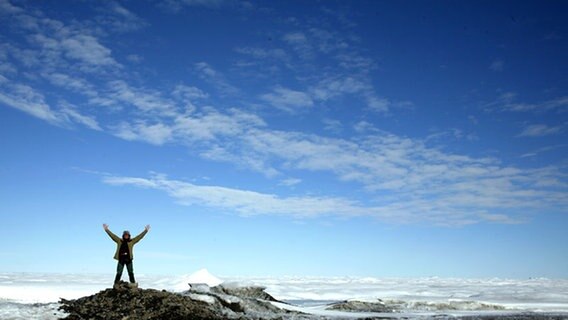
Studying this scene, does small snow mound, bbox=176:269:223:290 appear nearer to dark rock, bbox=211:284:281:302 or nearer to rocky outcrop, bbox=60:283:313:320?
dark rock, bbox=211:284:281:302

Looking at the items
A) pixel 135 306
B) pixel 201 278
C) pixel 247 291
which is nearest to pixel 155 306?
pixel 135 306

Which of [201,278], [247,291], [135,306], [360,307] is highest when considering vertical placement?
[201,278]

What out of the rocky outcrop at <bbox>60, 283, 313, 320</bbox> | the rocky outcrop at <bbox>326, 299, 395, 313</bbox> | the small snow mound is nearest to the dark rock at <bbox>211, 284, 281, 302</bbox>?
the rocky outcrop at <bbox>326, 299, 395, 313</bbox>

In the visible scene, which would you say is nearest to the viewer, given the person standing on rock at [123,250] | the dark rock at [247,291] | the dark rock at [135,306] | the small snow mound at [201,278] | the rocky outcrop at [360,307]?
the dark rock at [135,306]

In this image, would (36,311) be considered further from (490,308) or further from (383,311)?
(490,308)

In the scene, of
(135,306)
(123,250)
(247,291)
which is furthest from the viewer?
(247,291)

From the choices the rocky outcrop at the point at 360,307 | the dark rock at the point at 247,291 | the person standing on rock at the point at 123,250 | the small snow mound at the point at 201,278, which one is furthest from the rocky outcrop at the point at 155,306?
the small snow mound at the point at 201,278

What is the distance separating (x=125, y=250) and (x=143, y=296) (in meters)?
2.30

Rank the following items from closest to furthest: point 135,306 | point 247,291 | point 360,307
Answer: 1. point 135,306
2. point 360,307
3. point 247,291

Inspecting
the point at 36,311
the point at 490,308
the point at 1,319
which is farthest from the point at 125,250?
the point at 490,308

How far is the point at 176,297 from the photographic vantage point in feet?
47.1

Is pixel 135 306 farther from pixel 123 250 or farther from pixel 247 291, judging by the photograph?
pixel 247 291

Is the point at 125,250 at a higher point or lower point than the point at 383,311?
higher

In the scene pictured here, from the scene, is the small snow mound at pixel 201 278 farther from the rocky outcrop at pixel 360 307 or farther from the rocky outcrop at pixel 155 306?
the rocky outcrop at pixel 155 306
